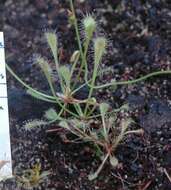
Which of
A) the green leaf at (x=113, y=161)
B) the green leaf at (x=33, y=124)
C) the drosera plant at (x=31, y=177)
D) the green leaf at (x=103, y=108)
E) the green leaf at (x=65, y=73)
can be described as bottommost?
the drosera plant at (x=31, y=177)

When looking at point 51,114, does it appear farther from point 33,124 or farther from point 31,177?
point 31,177

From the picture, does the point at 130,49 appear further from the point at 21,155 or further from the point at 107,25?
the point at 21,155

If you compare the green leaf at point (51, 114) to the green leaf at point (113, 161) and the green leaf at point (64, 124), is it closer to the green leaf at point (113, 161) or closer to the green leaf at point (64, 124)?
the green leaf at point (64, 124)

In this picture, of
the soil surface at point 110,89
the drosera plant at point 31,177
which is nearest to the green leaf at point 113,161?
the soil surface at point 110,89

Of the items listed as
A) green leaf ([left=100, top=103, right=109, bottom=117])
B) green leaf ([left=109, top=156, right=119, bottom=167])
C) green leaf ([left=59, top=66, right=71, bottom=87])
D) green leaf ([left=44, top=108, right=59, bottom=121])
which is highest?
green leaf ([left=59, top=66, right=71, bottom=87])

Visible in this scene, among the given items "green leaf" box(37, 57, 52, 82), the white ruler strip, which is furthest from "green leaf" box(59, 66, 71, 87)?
the white ruler strip

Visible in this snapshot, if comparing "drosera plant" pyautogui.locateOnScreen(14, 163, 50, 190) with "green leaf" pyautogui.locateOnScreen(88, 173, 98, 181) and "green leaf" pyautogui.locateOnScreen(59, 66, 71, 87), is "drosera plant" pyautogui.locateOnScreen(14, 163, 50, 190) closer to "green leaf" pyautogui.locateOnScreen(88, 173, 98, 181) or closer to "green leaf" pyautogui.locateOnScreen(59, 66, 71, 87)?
"green leaf" pyautogui.locateOnScreen(88, 173, 98, 181)

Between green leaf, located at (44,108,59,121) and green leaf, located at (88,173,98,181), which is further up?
green leaf, located at (44,108,59,121)

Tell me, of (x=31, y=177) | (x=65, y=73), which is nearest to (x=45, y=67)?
(x=65, y=73)

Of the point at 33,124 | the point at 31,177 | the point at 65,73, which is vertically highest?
the point at 65,73
